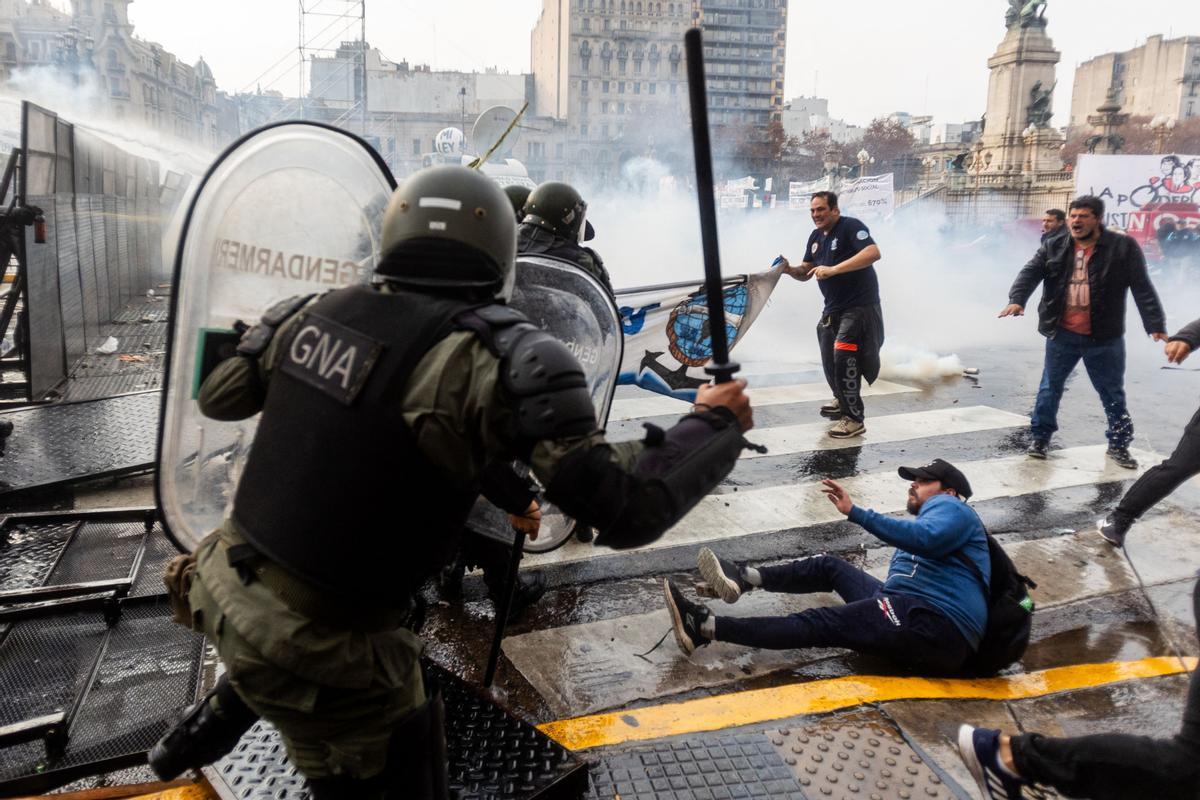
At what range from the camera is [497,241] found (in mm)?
1788

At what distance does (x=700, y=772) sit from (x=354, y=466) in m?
1.72

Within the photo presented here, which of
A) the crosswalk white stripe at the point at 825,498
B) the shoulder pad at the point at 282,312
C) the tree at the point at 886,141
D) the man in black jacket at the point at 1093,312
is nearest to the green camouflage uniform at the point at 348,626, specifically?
the shoulder pad at the point at 282,312

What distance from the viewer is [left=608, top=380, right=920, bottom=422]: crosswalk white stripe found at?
742 centimetres

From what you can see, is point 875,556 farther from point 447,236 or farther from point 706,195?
point 447,236

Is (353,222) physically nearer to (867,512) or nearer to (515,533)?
(515,533)

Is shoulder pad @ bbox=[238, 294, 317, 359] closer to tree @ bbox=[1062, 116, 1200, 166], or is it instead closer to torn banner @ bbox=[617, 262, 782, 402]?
torn banner @ bbox=[617, 262, 782, 402]

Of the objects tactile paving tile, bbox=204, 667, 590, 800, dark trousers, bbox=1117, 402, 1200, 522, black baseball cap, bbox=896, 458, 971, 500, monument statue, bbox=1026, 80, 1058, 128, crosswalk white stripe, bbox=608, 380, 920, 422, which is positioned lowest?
tactile paving tile, bbox=204, 667, 590, 800

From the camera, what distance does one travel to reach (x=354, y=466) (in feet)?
5.04

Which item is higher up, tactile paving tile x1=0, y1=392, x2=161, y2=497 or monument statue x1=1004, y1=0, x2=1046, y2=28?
monument statue x1=1004, y1=0, x2=1046, y2=28

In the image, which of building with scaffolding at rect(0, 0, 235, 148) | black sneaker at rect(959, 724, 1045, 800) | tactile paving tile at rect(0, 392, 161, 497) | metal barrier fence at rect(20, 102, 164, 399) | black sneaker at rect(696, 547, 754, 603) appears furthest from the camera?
building with scaffolding at rect(0, 0, 235, 148)

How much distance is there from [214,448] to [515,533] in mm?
1125

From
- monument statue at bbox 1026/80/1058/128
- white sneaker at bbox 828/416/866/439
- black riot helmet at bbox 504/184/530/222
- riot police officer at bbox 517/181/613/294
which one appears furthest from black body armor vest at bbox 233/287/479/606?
monument statue at bbox 1026/80/1058/128

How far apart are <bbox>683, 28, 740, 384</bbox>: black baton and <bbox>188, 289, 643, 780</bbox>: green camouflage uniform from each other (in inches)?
13.3

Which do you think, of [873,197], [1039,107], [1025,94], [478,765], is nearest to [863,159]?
[1025,94]
